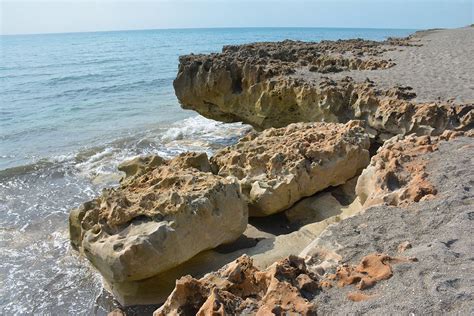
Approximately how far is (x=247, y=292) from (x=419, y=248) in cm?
153

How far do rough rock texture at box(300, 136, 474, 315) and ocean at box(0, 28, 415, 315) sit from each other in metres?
3.67

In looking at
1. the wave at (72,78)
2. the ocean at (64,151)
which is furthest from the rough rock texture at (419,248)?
the wave at (72,78)

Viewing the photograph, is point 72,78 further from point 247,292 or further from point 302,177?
point 247,292

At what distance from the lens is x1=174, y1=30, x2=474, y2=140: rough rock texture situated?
8.67 m

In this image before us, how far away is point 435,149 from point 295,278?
341 cm

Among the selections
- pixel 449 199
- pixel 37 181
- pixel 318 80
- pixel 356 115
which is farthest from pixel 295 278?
pixel 37 181

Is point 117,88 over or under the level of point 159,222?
under

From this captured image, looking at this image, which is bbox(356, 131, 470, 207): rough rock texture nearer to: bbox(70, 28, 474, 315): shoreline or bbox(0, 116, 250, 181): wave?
bbox(70, 28, 474, 315): shoreline

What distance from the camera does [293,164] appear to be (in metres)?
7.33

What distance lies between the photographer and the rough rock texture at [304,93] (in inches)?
341

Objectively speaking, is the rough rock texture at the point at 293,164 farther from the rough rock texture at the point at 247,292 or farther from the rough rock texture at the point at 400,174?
the rough rock texture at the point at 247,292

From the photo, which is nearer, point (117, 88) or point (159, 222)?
point (159, 222)

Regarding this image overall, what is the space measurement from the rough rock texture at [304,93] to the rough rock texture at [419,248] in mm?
3109

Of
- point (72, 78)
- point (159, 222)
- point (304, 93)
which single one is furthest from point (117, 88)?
point (159, 222)
